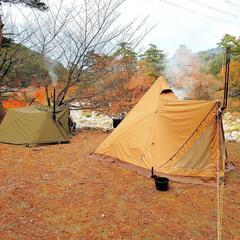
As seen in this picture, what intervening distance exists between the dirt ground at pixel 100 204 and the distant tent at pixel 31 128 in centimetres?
174

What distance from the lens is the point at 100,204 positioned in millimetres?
4367

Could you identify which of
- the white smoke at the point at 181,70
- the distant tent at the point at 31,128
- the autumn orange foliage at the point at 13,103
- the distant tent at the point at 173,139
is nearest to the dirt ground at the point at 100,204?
the distant tent at the point at 173,139

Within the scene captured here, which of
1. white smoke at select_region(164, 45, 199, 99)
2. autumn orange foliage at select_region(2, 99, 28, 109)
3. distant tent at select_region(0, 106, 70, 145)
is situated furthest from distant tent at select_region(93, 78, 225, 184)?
white smoke at select_region(164, 45, 199, 99)

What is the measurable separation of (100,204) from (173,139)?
2.26 m

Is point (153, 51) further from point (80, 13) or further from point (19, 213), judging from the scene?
point (19, 213)

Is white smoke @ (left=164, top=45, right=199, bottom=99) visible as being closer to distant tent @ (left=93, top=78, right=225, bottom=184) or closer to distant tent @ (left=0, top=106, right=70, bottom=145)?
distant tent @ (left=0, top=106, right=70, bottom=145)

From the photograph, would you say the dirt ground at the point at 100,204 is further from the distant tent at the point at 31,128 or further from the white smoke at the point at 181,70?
the white smoke at the point at 181,70

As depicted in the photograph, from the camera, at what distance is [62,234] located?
3.49 m

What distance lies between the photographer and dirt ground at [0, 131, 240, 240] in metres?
3.59

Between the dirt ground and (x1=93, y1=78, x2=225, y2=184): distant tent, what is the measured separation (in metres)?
0.40

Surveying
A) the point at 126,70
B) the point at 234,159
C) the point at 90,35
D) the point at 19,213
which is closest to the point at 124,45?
the point at 90,35

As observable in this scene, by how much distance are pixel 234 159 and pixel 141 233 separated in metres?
4.58

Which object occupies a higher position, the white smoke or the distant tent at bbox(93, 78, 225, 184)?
the white smoke

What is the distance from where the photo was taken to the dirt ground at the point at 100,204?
359cm
